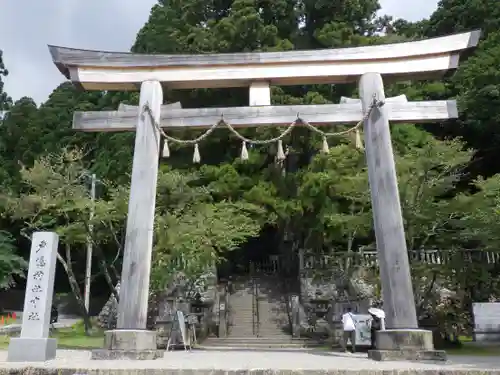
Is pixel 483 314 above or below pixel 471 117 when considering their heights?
below

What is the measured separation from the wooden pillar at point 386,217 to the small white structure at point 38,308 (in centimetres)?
612

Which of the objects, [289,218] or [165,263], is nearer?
[165,263]

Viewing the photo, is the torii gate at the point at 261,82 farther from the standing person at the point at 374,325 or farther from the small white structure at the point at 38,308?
the standing person at the point at 374,325

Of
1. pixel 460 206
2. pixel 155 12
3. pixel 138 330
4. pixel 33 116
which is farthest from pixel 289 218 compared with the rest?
pixel 33 116

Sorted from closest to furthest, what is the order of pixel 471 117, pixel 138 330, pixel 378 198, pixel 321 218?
pixel 138 330 → pixel 378 198 → pixel 321 218 → pixel 471 117

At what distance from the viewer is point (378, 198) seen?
9.12m

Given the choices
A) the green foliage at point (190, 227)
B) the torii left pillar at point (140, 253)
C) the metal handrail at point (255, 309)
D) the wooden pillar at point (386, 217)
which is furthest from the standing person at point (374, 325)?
the green foliage at point (190, 227)

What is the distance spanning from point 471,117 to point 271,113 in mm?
15924

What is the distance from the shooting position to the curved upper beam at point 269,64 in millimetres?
10000

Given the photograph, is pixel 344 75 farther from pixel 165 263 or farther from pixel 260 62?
pixel 165 263

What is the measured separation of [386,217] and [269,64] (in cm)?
392

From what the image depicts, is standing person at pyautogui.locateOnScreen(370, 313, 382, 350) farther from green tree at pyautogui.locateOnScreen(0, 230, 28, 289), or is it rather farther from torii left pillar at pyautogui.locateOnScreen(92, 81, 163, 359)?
green tree at pyautogui.locateOnScreen(0, 230, 28, 289)

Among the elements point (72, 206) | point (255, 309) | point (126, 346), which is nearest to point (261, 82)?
point (126, 346)

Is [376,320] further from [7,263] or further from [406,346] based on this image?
[7,263]
